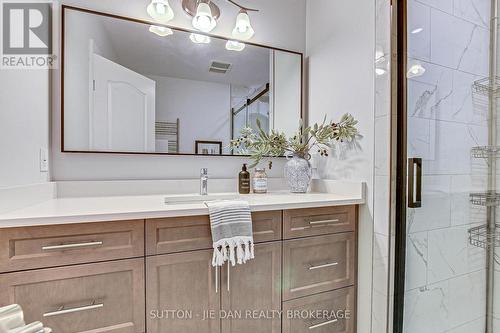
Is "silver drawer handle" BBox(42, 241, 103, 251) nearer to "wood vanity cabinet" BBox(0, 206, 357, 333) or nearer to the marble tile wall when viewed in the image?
"wood vanity cabinet" BBox(0, 206, 357, 333)

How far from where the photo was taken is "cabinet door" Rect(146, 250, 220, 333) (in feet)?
3.48

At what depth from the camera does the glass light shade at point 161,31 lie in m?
1.60

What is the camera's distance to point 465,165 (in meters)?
1.48

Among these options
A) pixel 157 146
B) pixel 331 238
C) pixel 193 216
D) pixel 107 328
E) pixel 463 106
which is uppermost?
pixel 463 106

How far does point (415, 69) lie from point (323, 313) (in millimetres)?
1396

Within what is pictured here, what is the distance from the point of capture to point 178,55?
5.53 ft

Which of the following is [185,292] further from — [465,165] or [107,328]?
[465,165]

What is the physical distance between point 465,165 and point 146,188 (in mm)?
1845

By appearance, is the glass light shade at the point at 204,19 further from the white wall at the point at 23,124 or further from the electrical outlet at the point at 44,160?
the electrical outlet at the point at 44,160

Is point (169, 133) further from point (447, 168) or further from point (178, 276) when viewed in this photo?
point (447, 168)

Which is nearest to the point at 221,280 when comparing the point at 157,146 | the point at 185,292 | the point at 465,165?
the point at 185,292

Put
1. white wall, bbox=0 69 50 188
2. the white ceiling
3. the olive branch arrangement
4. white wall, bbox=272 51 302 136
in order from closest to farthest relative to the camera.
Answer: white wall, bbox=0 69 50 188
the white ceiling
the olive branch arrangement
white wall, bbox=272 51 302 136

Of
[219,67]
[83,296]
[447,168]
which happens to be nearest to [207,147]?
[219,67]

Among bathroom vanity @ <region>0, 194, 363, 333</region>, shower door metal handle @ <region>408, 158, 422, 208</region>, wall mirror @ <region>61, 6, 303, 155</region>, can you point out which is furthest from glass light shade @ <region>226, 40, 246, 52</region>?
shower door metal handle @ <region>408, 158, 422, 208</region>
